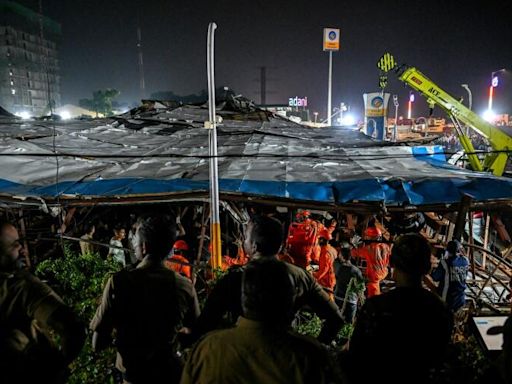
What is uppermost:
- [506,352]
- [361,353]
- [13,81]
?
[13,81]

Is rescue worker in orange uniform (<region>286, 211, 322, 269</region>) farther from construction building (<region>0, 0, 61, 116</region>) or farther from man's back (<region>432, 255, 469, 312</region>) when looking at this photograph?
construction building (<region>0, 0, 61, 116</region>)

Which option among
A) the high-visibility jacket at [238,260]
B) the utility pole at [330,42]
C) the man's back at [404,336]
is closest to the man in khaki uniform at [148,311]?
the man's back at [404,336]

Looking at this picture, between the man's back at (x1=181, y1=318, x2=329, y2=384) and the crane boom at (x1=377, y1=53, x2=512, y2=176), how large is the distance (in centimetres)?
1214

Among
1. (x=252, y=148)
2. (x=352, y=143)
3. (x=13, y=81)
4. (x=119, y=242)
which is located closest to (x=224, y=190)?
(x=119, y=242)

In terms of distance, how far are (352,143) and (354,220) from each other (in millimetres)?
3364

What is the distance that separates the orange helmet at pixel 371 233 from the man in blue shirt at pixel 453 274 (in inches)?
61.1

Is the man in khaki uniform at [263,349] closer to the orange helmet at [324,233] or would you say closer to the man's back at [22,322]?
the man's back at [22,322]

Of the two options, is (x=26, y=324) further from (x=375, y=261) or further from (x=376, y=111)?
(x=376, y=111)

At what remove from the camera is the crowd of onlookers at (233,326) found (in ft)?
5.66

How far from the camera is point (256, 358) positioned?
1687 millimetres

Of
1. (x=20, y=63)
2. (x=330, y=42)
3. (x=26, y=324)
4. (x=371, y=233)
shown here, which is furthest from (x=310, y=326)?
(x=20, y=63)

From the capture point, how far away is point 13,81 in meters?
67.1

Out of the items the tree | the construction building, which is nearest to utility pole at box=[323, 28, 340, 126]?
the tree

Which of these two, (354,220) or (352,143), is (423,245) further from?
(352,143)
